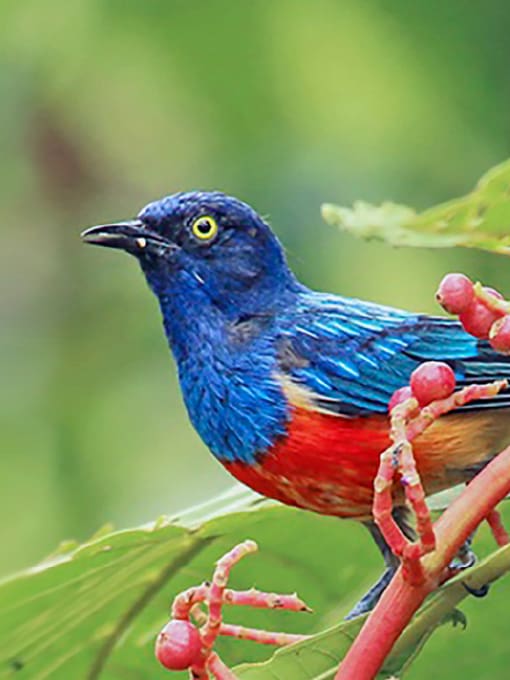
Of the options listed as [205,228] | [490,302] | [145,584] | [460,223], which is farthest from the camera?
[205,228]

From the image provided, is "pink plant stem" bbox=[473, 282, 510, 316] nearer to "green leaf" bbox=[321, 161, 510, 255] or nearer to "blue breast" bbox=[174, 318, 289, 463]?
"green leaf" bbox=[321, 161, 510, 255]

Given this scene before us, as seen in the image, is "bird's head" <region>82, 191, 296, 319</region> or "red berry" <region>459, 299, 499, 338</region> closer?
"red berry" <region>459, 299, 499, 338</region>

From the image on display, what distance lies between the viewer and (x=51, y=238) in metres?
7.37

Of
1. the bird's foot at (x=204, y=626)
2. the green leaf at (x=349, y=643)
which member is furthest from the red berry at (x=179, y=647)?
the green leaf at (x=349, y=643)

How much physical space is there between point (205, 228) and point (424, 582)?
166 cm

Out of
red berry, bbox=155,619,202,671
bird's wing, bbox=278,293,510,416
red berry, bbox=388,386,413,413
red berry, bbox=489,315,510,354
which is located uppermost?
red berry, bbox=489,315,510,354

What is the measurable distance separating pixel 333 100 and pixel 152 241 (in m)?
2.87

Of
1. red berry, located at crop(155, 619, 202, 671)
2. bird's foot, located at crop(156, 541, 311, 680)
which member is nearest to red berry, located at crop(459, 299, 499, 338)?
bird's foot, located at crop(156, 541, 311, 680)

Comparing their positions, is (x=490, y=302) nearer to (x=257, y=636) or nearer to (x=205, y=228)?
(x=257, y=636)

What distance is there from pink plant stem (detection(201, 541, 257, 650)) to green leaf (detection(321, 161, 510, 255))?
30.0 inches

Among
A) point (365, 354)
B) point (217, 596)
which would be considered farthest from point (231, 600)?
point (365, 354)

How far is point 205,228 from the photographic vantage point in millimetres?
3281

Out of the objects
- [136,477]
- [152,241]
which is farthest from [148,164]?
[152,241]

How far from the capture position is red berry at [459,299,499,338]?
1776mm
